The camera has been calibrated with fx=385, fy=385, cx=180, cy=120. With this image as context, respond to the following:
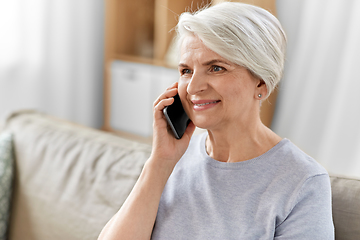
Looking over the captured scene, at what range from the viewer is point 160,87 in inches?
119

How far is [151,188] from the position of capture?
1.07 metres

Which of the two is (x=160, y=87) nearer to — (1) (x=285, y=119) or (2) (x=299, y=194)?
(1) (x=285, y=119)

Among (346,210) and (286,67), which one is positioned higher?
(286,67)

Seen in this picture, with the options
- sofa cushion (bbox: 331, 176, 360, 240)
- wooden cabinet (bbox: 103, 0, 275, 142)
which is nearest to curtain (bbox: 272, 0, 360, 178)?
sofa cushion (bbox: 331, 176, 360, 240)

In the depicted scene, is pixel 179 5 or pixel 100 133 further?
pixel 179 5

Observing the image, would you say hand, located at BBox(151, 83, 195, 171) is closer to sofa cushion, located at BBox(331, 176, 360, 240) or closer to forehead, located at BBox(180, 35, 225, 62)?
forehead, located at BBox(180, 35, 225, 62)

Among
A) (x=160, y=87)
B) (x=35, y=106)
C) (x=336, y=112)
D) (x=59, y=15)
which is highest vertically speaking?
(x=59, y=15)

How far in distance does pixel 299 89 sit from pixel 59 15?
2034 mm

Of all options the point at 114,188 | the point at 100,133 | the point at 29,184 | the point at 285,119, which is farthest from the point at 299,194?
the point at 285,119

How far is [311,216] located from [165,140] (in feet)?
1.48

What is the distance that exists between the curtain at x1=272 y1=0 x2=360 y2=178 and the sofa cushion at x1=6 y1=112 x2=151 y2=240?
3.14 feet

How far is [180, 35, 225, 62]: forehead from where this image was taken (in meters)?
0.95

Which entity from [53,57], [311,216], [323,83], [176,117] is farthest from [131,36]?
[311,216]

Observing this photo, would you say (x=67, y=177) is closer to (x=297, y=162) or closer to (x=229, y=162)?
(x=229, y=162)
